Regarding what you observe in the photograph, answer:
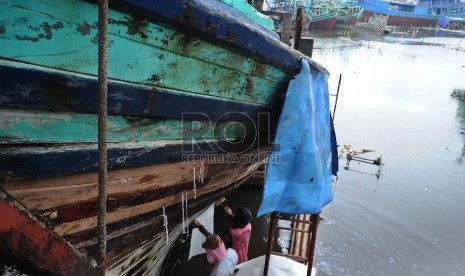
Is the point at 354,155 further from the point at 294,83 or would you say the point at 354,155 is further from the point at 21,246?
the point at 21,246

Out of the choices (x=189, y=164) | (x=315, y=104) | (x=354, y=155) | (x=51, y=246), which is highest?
(x=315, y=104)

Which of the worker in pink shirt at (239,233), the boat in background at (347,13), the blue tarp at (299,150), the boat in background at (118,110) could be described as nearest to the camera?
the boat in background at (118,110)

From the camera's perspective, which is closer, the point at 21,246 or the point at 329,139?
the point at 21,246

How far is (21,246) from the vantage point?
1338 millimetres

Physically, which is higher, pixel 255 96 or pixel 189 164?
pixel 255 96

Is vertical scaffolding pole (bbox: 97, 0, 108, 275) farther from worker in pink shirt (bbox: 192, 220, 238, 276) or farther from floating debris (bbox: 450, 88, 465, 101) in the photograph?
floating debris (bbox: 450, 88, 465, 101)

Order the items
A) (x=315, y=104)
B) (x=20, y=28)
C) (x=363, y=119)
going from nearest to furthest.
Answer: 1. (x=20, y=28)
2. (x=315, y=104)
3. (x=363, y=119)

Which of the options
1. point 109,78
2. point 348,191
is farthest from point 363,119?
point 109,78

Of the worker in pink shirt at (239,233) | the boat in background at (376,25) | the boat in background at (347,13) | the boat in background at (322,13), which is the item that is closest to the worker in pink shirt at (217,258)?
the worker in pink shirt at (239,233)

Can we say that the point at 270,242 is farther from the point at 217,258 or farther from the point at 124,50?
the point at 124,50

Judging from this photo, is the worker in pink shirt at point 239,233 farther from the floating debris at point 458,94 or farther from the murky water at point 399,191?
the floating debris at point 458,94

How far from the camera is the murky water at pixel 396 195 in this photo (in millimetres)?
5352

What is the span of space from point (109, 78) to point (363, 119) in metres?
11.4

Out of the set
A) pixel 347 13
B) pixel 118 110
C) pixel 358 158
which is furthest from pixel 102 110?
pixel 347 13
